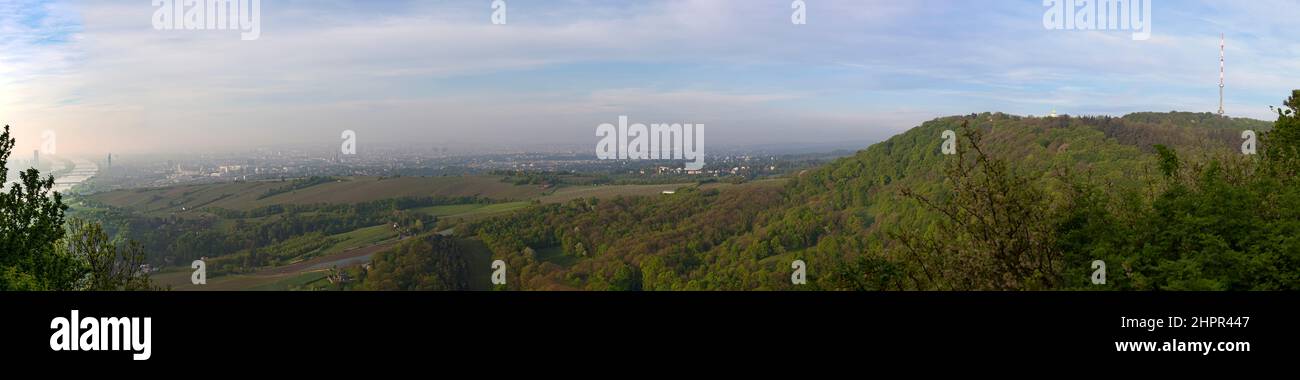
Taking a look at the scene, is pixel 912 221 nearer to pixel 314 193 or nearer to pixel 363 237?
pixel 363 237

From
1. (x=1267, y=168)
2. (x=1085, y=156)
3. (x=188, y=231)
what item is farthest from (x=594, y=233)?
(x=1085, y=156)

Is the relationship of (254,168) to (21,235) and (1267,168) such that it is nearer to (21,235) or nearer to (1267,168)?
(21,235)

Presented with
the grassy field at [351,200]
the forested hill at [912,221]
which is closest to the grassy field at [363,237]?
the grassy field at [351,200]

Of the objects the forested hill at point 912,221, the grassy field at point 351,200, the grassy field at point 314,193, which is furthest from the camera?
the grassy field at point 314,193

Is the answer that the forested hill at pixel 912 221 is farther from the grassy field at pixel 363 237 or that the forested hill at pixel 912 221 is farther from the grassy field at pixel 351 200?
the grassy field at pixel 363 237

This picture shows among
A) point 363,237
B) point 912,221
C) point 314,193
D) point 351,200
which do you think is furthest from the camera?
point 314,193

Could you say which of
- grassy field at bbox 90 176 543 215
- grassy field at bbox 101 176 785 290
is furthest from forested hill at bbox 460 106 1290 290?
grassy field at bbox 90 176 543 215

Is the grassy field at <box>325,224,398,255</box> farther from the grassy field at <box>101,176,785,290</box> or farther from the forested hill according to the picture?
the forested hill

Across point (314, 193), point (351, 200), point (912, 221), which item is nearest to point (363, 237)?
point (351, 200)
